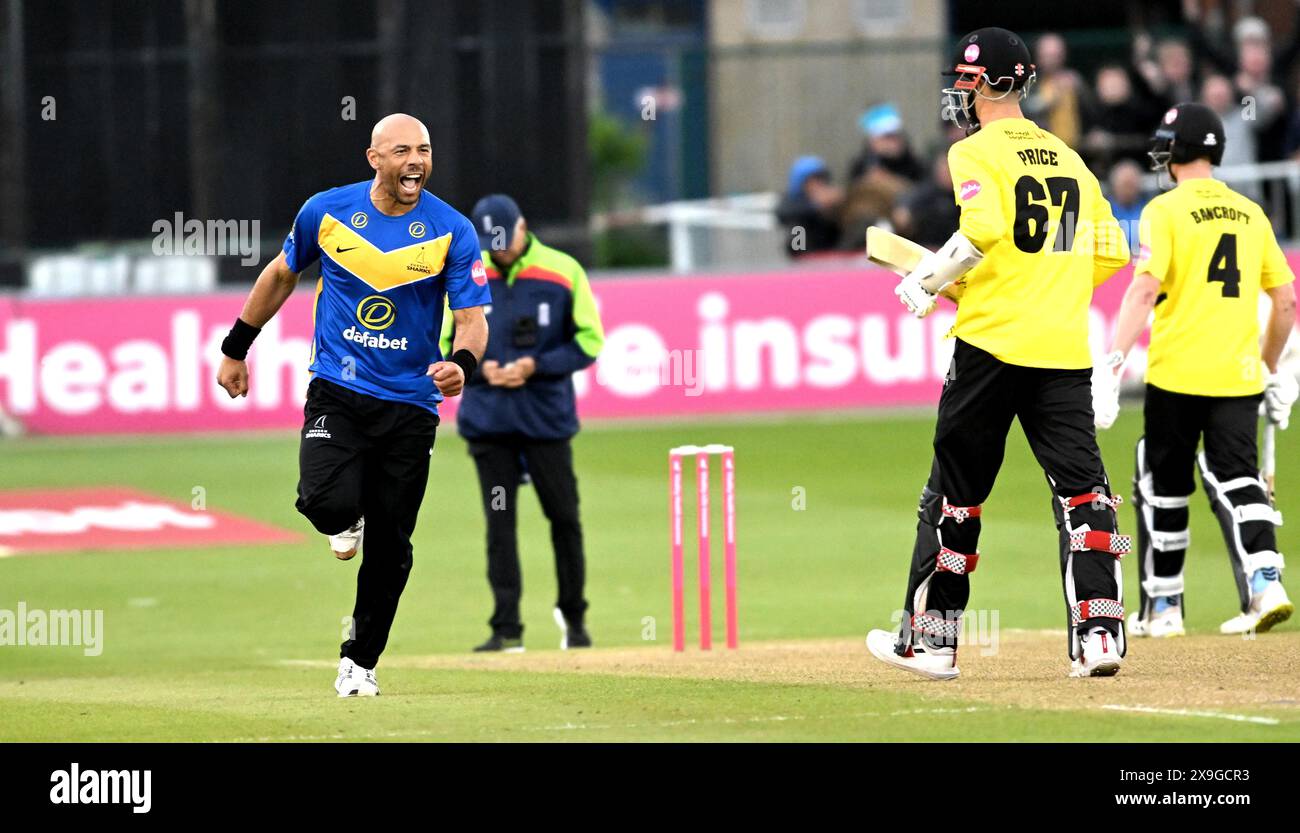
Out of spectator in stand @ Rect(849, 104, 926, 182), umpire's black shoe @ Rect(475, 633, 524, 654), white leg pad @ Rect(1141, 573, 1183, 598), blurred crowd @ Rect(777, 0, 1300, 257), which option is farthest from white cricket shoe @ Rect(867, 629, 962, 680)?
spectator in stand @ Rect(849, 104, 926, 182)

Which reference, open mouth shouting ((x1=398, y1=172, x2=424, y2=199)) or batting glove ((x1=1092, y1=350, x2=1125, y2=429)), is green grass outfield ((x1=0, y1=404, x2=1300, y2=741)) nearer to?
batting glove ((x1=1092, y1=350, x2=1125, y2=429))

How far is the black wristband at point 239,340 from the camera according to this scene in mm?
9680

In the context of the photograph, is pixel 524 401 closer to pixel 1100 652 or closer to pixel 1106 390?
pixel 1106 390

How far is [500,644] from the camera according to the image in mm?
13133

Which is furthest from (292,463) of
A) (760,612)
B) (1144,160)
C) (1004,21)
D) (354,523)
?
(1004,21)

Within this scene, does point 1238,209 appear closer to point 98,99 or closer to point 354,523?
point 354,523

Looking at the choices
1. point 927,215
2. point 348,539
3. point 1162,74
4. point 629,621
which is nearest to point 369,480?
point 348,539

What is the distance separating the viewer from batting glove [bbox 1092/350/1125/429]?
32.4ft

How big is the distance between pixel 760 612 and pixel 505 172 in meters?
11.1

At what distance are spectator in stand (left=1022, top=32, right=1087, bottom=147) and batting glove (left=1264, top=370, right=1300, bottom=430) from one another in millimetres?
11522

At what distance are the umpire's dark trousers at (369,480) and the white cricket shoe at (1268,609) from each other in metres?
4.23

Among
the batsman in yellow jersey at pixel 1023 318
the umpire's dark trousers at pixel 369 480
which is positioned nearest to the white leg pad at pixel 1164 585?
the batsman in yellow jersey at pixel 1023 318

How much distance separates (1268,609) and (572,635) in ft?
13.8

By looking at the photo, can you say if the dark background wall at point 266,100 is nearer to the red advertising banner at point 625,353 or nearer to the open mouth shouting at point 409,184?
the red advertising banner at point 625,353
